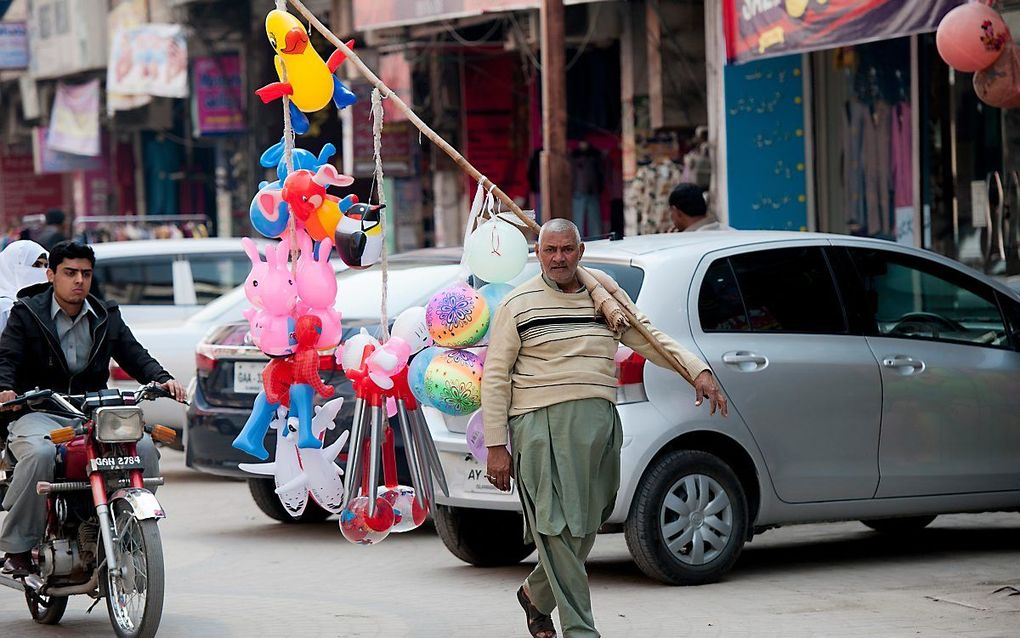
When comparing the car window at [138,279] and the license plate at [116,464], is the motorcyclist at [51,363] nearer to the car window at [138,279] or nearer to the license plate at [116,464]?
the license plate at [116,464]

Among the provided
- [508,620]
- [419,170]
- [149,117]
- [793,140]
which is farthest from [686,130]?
[149,117]

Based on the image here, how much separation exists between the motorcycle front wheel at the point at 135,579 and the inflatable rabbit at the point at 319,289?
97 cm

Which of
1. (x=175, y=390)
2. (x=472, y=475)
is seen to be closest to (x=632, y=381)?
(x=472, y=475)

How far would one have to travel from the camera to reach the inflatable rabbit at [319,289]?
6582mm

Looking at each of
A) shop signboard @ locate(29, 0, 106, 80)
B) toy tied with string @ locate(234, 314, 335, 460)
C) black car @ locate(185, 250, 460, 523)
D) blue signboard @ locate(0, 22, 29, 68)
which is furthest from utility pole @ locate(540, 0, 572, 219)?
blue signboard @ locate(0, 22, 29, 68)

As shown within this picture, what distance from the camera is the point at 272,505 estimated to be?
34.9 ft

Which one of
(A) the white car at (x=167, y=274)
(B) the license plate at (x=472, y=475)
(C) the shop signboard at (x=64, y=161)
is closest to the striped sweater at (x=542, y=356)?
(B) the license plate at (x=472, y=475)

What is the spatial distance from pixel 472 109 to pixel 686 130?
18.2ft

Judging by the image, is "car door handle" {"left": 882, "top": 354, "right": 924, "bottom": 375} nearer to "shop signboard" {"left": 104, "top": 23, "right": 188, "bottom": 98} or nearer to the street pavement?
the street pavement

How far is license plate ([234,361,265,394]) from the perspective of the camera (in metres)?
10.2

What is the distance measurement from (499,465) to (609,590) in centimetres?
204

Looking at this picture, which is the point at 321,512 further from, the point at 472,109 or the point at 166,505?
the point at 472,109

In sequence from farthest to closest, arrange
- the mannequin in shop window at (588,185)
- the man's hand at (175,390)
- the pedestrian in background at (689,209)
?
the mannequin in shop window at (588,185)
the pedestrian in background at (689,209)
the man's hand at (175,390)

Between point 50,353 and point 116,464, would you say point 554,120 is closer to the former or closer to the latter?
point 50,353
